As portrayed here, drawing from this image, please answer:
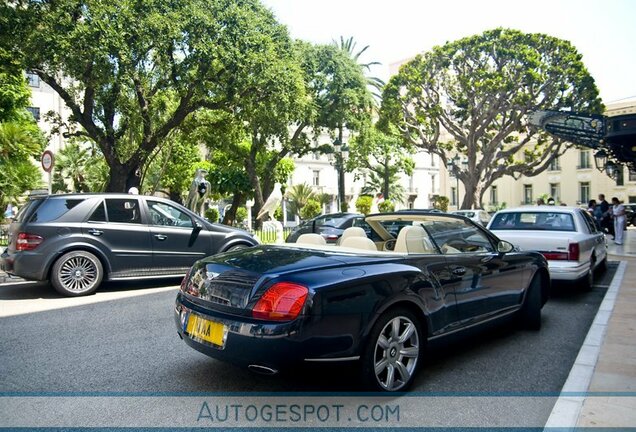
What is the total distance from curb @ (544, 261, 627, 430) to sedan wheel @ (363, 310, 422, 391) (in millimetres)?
1008

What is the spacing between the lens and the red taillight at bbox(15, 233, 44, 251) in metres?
7.66

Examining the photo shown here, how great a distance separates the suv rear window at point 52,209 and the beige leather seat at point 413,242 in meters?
5.97

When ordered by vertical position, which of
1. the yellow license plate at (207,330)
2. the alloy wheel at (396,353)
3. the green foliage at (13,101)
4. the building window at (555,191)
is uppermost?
the green foliage at (13,101)

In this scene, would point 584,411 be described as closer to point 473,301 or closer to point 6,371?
point 473,301

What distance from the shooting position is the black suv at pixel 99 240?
7715mm

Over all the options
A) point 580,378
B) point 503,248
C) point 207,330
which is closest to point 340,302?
point 207,330

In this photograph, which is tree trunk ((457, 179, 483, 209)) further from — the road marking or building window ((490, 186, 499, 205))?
building window ((490, 186, 499, 205))

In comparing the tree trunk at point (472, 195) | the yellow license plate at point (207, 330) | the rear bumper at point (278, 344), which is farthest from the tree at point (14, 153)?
the tree trunk at point (472, 195)

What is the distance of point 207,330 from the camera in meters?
3.65

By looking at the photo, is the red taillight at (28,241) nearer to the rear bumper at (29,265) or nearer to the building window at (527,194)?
the rear bumper at (29,265)

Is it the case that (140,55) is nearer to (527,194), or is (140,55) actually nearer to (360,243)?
(360,243)

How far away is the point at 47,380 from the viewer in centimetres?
406

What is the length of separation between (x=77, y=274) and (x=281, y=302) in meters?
5.82

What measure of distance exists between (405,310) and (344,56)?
27500mm
